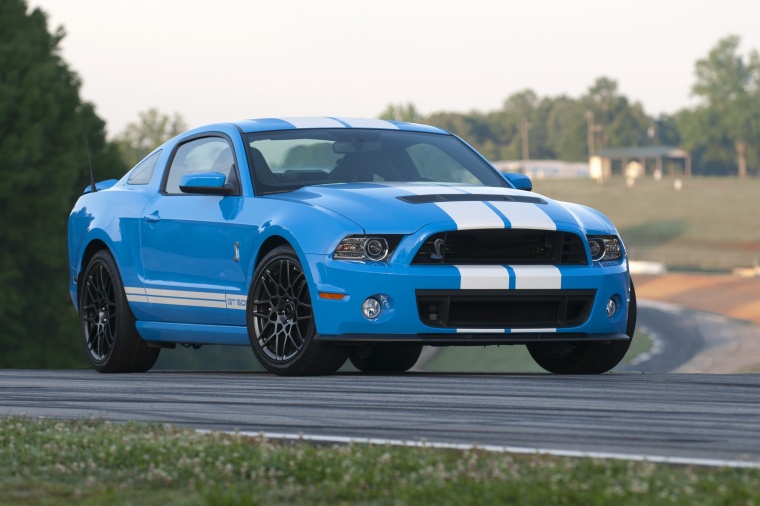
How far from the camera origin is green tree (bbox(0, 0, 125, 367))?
42500 millimetres

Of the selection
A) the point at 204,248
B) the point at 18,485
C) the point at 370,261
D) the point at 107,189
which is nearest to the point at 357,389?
the point at 370,261

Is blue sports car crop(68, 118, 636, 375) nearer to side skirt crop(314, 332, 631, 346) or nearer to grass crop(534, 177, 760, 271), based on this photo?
side skirt crop(314, 332, 631, 346)

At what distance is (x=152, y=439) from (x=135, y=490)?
985 mm

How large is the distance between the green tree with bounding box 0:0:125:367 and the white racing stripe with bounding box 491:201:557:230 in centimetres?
3331

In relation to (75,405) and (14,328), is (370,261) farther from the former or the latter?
(14,328)

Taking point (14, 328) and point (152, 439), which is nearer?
point (152, 439)

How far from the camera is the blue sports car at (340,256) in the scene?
9.42m

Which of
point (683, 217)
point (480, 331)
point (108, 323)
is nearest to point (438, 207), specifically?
point (480, 331)

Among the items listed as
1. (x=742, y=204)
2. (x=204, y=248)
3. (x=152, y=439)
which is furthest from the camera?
(x=742, y=204)

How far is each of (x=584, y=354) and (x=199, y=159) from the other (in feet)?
9.98

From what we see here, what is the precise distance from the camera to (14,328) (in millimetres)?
42062

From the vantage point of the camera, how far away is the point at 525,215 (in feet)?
31.7

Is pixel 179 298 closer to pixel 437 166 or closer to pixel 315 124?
pixel 315 124

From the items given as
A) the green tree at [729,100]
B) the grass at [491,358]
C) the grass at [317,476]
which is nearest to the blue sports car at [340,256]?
the grass at [317,476]
